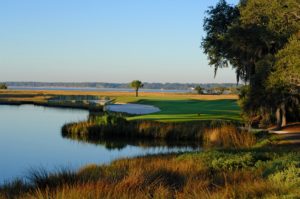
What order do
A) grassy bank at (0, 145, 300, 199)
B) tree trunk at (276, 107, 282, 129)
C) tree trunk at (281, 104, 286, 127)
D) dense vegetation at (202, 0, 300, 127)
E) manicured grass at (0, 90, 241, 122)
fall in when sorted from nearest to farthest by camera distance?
grassy bank at (0, 145, 300, 199) < dense vegetation at (202, 0, 300, 127) < tree trunk at (276, 107, 282, 129) < tree trunk at (281, 104, 286, 127) < manicured grass at (0, 90, 241, 122)

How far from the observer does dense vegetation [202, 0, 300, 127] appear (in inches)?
733

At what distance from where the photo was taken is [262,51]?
29.6 meters

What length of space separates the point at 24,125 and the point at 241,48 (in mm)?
21344

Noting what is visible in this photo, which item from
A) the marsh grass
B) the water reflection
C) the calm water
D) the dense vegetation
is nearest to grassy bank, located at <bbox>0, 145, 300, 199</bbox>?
the dense vegetation

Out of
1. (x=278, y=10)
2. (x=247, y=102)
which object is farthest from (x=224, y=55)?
(x=278, y=10)

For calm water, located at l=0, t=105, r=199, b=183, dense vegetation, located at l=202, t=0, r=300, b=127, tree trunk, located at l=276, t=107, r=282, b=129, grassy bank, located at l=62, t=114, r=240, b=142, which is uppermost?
dense vegetation, located at l=202, t=0, r=300, b=127

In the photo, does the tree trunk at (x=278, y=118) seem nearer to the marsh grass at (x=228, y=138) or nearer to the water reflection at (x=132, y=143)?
the marsh grass at (x=228, y=138)

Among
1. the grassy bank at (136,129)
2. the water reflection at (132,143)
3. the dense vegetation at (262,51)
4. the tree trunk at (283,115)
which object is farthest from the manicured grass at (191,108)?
the water reflection at (132,143)

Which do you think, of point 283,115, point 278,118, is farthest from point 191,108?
point 278,118

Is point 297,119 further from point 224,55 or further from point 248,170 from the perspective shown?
point 248,170

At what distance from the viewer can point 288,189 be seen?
814 centimetres

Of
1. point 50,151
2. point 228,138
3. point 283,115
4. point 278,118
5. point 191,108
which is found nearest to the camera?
point 228,138

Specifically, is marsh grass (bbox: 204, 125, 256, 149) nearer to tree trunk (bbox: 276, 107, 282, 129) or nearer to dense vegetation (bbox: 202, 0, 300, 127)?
dense vegetation (bbox: 202, 0, 300, 127)

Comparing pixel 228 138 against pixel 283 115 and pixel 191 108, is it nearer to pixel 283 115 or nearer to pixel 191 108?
pixel 283 115
